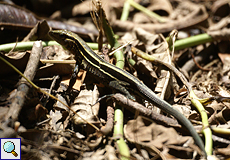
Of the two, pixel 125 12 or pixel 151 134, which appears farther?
pixel 125 12

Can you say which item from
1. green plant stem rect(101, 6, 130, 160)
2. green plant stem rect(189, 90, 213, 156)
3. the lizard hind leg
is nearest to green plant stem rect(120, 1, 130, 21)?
green plant stem rect(101, 6, 130, 160)

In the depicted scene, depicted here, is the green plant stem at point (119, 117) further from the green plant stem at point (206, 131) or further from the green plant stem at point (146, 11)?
the green plant stem at point (146, 11)

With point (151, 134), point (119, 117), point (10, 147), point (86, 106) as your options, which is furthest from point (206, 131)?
point (10, 147)

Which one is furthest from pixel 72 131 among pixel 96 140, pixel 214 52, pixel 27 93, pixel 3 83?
pixel 214 52

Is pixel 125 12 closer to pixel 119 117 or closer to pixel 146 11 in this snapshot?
pixel 146 11

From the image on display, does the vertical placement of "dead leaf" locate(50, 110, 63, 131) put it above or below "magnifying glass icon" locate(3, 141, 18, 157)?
above

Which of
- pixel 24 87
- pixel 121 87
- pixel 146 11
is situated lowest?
pixel 24 87

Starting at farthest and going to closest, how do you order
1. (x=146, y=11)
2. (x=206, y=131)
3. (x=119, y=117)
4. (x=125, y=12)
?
(x=146, y=11), (x=125, y=12), (x=119, y=117), (x=206, y=131)

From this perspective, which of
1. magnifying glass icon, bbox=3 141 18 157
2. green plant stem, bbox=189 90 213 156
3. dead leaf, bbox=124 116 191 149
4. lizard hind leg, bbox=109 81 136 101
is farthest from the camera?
lizard hind leg, bbox=109 81 136 101

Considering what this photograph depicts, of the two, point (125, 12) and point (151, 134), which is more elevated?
point (125, 12)

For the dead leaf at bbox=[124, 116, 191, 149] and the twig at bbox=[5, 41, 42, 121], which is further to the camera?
the dead leaf at bbox=[124, 116, 191, 149]

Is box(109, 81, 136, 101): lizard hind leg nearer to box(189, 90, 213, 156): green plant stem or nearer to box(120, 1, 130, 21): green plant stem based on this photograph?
box(189, 90, 213, 156): green plant stem

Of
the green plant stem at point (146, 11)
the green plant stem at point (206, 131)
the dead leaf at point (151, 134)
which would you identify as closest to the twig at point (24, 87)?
the dead leaf at point (151, 134)
